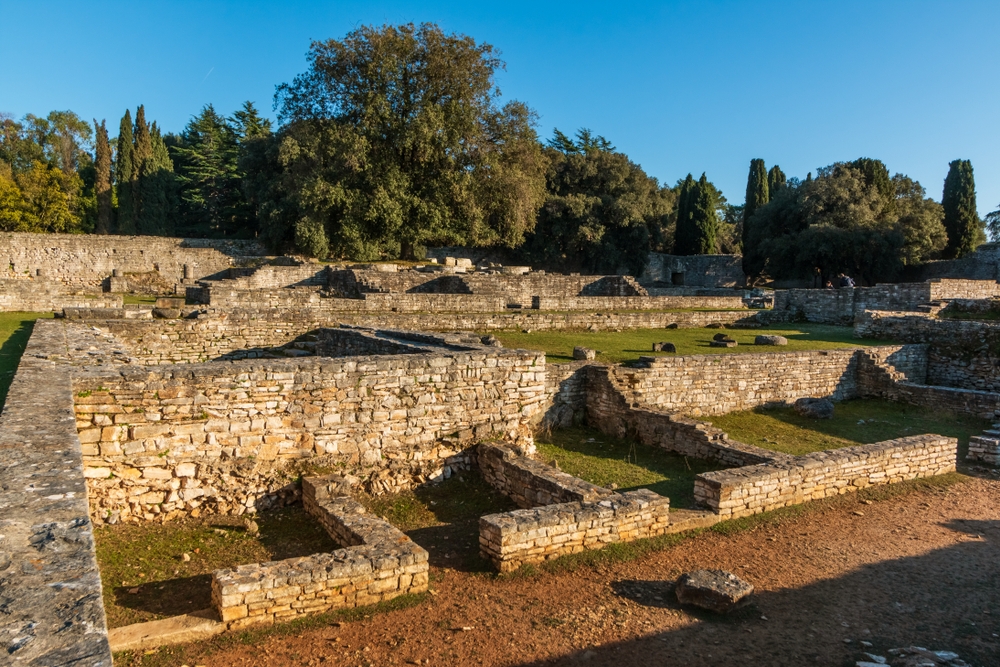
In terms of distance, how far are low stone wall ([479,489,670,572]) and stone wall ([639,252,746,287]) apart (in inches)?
1692

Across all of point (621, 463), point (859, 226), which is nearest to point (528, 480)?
point (621, 463)

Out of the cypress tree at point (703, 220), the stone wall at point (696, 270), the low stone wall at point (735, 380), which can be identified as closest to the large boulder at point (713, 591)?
the low stone wall at point (735, 380)

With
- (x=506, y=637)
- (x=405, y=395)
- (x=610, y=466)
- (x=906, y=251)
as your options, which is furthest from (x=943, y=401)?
(x=906, y=251)

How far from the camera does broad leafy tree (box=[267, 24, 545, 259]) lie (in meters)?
34.2

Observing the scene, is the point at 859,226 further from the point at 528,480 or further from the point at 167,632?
the point at 167,632

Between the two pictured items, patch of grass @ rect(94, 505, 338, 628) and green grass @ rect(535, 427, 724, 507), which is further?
green grass @ rect(535, 427, 724, 507)

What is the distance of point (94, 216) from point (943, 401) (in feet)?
177

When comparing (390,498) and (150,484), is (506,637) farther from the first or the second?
(150,484)

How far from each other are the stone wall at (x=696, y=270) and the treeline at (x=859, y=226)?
136 cm

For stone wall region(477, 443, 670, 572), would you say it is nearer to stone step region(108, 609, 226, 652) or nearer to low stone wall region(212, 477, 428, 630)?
low stone wall region(212, 477, 428, 630)

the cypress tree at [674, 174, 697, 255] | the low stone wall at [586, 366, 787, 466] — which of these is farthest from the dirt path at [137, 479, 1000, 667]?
the cypress tree at [674, 174, 697, 255]

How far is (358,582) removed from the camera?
5.69m

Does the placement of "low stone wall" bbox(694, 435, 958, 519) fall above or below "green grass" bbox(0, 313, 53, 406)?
below

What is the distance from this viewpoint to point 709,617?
19.4 ft
